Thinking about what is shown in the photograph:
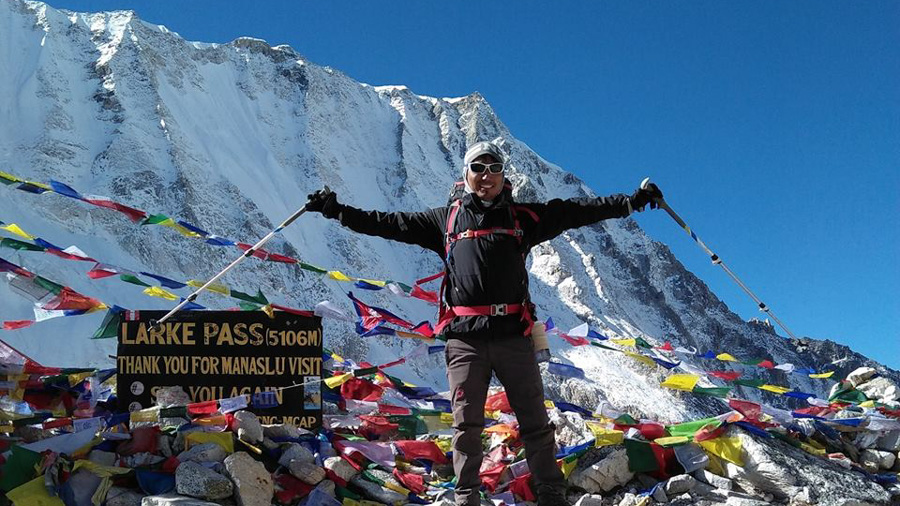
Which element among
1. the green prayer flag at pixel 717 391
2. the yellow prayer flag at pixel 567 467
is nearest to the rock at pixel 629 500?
the yellow prayer flag at pixel 567 467

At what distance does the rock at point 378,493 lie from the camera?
16.4ft

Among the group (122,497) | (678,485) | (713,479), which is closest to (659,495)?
(678,485)

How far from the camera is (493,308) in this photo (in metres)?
4.25

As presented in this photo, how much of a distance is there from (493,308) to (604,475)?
5.84 feet

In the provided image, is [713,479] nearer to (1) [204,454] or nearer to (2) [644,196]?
(2) [644,196]

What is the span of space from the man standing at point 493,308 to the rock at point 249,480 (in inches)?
48.5

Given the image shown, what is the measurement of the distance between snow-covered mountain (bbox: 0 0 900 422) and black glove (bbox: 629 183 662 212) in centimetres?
5324

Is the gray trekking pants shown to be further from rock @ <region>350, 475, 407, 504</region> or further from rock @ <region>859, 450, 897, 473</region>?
rock @ <region>859, 450, 897, 473</region>

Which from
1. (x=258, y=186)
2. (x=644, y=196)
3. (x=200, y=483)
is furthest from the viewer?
(x=258, y=186)

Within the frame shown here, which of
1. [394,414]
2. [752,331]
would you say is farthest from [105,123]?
[752,331]

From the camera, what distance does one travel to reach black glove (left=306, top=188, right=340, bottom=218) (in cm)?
461

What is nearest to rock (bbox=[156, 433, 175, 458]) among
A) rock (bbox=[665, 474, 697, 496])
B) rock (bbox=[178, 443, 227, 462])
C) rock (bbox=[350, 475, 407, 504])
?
rock (bbox=[178, 443, 227, 462])

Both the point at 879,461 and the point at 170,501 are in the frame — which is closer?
the point at 170,501

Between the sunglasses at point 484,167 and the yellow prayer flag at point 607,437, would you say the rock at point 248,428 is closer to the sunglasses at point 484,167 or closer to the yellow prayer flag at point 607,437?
the sunglasses at point 484,167
